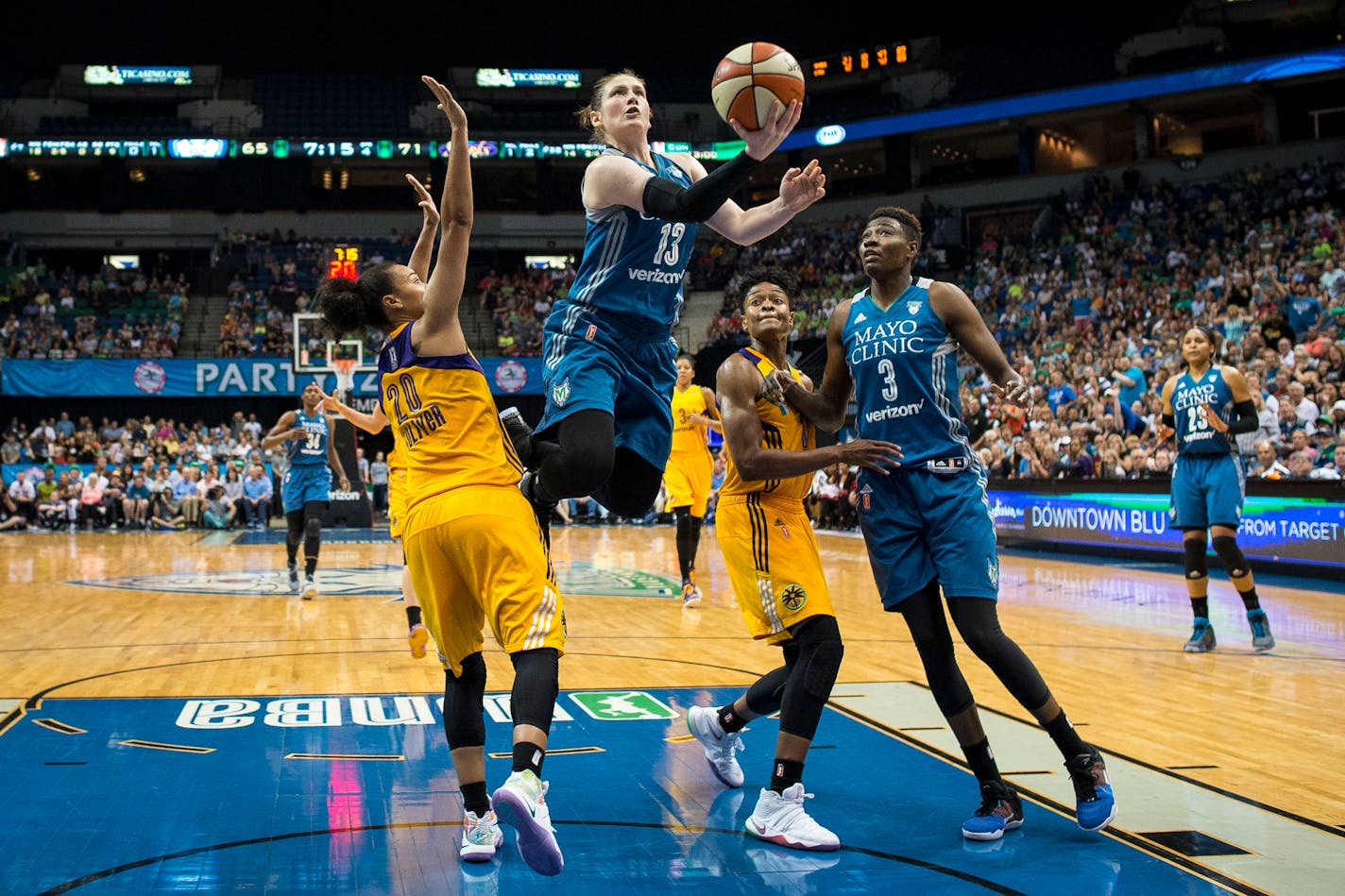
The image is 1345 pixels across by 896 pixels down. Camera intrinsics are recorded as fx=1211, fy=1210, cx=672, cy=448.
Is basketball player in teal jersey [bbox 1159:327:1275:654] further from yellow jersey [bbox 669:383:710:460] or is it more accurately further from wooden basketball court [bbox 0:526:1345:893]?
yellow jersey [bbox 669:383:710:460]

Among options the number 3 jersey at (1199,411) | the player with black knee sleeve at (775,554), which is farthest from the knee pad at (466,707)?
the number 3 jersey at (1199,411)

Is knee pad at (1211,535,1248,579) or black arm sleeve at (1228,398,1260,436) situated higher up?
black arm sleeve at (1228,398,1260,436)

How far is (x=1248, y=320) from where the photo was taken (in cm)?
1873

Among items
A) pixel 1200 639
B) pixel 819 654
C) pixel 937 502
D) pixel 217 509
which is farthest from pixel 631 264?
pixel 217 509

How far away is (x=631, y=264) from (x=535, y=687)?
58.1 inches

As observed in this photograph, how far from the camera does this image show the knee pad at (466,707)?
12.3 ft

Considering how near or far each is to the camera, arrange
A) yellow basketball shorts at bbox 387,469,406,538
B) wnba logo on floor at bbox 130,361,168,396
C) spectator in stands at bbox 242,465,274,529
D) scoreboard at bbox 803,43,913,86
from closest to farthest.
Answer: yellow basketball shorts at bbox 387,469,406,538
spectator in stands at bbox 242,465,274,529
wnba logo on floor at bbox 130,361,168,396
scoreboard at bbox 803,43,913,86

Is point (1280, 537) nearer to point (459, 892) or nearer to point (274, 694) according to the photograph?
point (274, 694)

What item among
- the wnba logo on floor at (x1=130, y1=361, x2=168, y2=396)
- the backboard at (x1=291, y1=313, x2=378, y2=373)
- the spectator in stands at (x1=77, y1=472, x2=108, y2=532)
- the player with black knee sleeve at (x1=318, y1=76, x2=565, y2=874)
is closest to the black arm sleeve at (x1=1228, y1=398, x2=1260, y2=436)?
the player with black knee sleeve at (x1=318, y1=76, x2=565, y2=874)

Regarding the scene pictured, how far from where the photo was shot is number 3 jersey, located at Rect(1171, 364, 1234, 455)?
25.6 ft

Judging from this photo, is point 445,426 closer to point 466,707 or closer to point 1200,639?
point 466,707

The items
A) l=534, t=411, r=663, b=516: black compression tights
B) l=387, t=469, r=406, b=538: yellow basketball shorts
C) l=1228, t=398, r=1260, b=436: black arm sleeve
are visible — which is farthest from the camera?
l=1228, t=398, r=1260, b=436: black arm sleeve

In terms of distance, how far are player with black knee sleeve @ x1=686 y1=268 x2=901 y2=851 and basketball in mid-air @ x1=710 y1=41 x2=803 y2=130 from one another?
36.6 inches

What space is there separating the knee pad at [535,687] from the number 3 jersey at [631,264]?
1229mm
